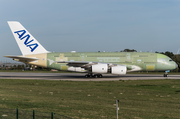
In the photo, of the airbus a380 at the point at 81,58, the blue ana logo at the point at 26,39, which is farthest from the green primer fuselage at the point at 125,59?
the blue ana logo at the point at 26,39

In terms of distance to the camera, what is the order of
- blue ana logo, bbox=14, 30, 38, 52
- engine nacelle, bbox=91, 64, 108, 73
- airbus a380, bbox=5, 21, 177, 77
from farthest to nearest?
blue ana logo, bbox=14, 30, 38, 52 < airbus a380, bbox=5, 21, 177, 77 < engine nacelle, bbox=91, 64, 108, 73

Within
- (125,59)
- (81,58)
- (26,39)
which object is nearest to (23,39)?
(26,39)

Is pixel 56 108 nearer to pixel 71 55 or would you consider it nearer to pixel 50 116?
pixel 50 116

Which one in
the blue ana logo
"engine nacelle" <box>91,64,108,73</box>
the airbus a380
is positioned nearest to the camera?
"engine nacelle" <box>91,64,108,73</box>

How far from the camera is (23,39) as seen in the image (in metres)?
40.5

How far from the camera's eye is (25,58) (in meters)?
39.0

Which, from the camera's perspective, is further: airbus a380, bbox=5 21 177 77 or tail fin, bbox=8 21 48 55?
tail fin, bbox=8 21 48 55

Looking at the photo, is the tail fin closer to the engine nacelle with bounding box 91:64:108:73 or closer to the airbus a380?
the airbus a380

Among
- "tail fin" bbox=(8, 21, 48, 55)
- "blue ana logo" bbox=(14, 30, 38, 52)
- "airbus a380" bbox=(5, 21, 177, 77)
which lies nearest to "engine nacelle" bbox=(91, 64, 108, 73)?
"airbus a380" bbox=(5, 21, 177, 77)

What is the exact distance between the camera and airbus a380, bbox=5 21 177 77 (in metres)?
39.6

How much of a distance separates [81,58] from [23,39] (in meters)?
10.7

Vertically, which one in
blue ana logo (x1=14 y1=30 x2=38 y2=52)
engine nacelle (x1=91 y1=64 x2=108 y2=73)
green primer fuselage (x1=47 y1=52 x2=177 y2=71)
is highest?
blue ana logo (x1=14 y1=30 x2=38 y2=52)

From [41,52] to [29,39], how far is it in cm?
307

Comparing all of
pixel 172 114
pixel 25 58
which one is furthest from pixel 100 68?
pixel 172 114
